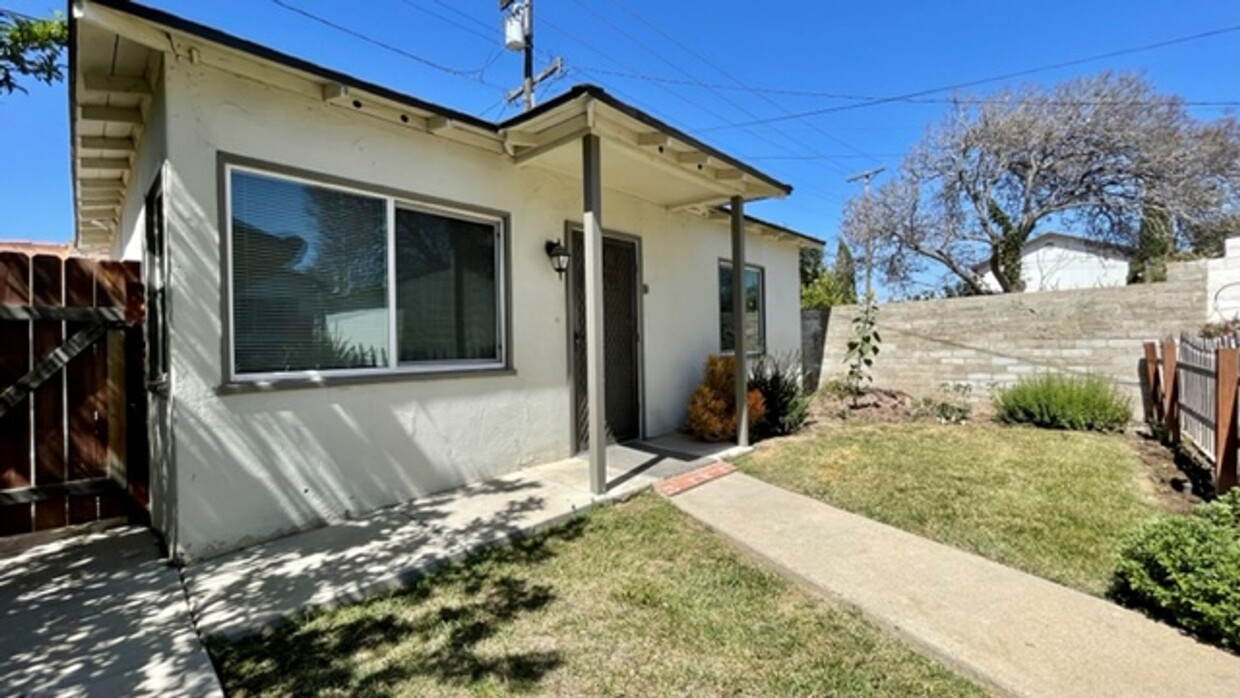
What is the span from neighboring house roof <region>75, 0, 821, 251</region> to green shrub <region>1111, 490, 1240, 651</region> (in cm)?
439

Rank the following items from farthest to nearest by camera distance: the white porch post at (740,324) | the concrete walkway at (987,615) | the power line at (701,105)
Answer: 1. the power line at (701,105)
2. the white porch post at (740,324)
3. the concrete walkway at (987,615)

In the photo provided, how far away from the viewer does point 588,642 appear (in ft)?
8.77

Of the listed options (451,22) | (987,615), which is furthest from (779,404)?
(451,22)

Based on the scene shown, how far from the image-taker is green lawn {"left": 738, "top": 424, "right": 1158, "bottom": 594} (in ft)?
12.2

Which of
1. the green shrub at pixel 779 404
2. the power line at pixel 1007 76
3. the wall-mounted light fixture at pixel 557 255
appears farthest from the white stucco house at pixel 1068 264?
the wall-mounted light fixture at pixel 557 255

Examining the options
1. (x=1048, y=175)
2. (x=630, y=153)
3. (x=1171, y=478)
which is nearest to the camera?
(x=1171, y=478)

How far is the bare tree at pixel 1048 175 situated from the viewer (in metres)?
15.5

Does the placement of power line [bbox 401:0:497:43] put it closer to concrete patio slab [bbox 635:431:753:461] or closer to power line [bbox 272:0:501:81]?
power line [bbox 272:0:501:81]

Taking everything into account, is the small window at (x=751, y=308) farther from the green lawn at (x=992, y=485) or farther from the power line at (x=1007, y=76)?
the power line at (x=1007, y=76)

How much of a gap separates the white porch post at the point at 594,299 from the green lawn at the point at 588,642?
117 centimetres

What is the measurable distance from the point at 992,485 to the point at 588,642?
4.25m

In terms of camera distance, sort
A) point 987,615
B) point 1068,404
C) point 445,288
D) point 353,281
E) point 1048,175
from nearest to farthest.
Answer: point 987,615, point 353,281, point 445,288, point 1068,404, point 1048,175

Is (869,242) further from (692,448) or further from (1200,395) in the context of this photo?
(692,448)

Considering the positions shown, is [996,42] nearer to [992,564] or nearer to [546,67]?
[546,67]
